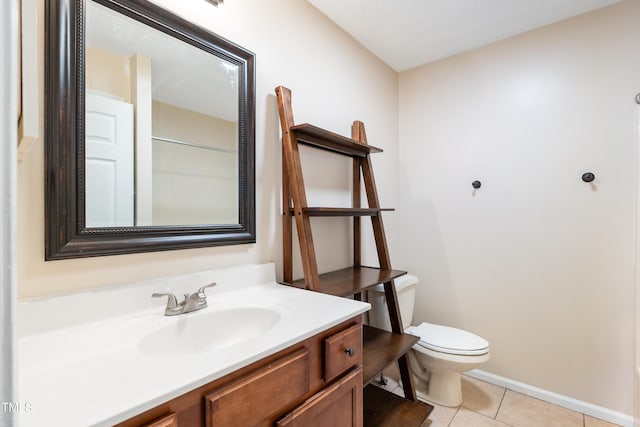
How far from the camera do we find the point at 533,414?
68.5 inches

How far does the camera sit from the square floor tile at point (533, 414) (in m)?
1.67

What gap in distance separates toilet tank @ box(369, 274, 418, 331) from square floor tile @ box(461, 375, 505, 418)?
0.56 m

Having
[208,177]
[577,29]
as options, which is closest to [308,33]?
[208,177]

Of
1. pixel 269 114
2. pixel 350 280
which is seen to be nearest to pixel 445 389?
pixel 350 280

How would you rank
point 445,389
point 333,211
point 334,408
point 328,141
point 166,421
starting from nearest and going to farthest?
point 166,421 → point 334,408 → point 333,211 → point 328,141 → point 445,389

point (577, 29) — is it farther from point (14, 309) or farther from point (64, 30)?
point (14, 309)

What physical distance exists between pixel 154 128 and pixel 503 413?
93.4 inches

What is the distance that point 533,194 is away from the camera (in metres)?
1.92

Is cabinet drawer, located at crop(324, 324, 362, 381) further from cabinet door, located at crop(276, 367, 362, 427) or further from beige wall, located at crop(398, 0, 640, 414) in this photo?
beige wall, located at crop(398, 0, 640, 414)

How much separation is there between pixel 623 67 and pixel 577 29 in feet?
1.15

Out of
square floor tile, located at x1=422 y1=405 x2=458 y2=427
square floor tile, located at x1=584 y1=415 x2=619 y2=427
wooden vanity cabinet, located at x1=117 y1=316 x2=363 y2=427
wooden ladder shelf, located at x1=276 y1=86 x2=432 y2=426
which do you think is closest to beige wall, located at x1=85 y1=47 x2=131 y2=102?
wooden ladder shelf, located at x1=276 y1=86 x2=432 y2=426

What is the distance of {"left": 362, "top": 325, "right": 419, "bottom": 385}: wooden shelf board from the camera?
54.8 inches

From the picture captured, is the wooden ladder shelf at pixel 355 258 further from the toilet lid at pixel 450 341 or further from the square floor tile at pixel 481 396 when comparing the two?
the square floor tile at pixel 481 396

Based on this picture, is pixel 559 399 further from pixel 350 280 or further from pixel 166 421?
pixel 166 421
